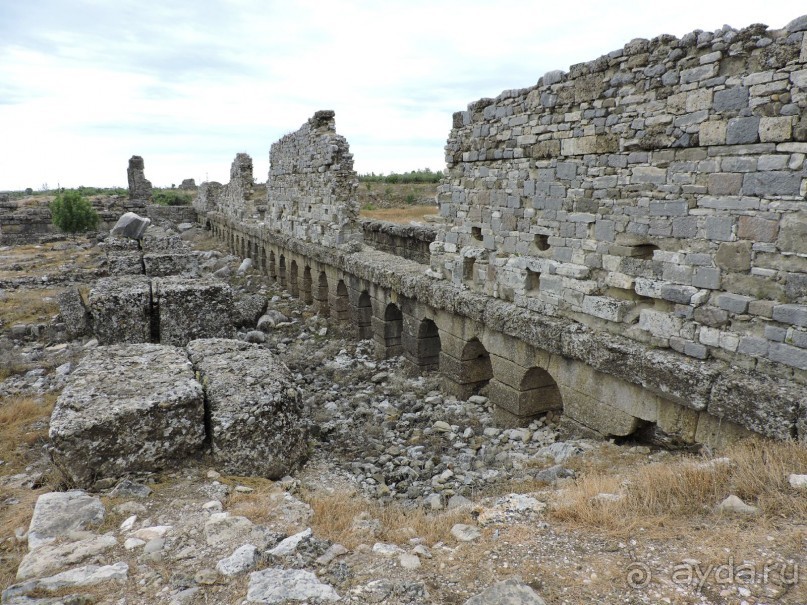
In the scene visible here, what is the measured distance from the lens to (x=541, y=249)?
710 centimetres

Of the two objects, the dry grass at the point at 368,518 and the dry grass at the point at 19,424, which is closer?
the dry grass at the point at 368,518

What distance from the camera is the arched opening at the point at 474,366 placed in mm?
8406

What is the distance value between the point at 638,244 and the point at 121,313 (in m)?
5.74

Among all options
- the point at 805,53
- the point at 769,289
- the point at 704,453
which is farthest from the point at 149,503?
the point at 805,53

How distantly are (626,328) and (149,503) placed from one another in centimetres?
470

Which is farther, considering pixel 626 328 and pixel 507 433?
pixel 507 433

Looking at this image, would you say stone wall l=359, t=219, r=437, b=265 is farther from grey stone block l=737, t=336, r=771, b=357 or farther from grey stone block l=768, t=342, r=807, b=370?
grey stone block l=768, t=342, r=807, b=370

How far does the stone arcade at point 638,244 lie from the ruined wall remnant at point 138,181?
119 ft

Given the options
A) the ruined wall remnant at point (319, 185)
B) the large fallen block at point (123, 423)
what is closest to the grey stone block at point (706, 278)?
the large fallen block at point (123, 423)

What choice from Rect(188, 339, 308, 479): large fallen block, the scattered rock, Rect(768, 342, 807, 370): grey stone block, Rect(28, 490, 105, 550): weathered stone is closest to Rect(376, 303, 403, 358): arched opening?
Rect(188, 339, 308, 479): large fallen block

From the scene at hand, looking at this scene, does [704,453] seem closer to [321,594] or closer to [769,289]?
[769,289]

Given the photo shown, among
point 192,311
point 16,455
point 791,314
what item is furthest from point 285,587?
point 192,311
